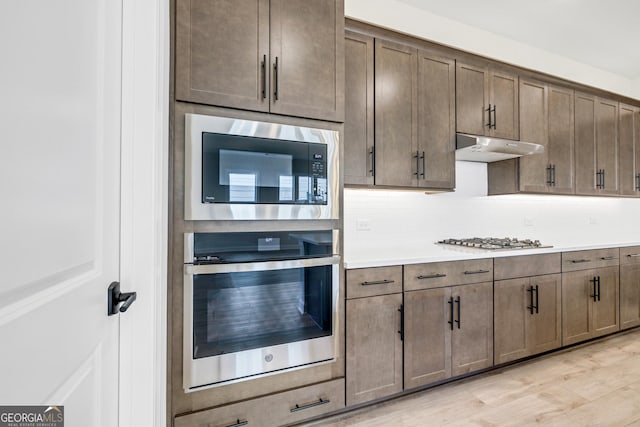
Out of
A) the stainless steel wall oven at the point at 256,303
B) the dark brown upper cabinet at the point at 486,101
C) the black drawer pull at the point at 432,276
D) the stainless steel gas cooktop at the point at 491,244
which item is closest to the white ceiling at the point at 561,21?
the dark brown upper cabinet at the point at 486,101

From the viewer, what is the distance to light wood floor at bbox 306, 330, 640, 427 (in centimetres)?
179

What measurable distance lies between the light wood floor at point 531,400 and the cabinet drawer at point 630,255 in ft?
3.34

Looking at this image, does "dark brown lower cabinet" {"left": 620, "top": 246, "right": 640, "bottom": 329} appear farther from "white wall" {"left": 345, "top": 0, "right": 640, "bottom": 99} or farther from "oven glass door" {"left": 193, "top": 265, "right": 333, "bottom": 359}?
"oven glass door" {"left": 193, "top": 265, "right": 333, "bottom": 359}

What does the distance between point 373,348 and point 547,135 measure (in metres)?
2.72

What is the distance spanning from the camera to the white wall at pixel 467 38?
2521 millimetres

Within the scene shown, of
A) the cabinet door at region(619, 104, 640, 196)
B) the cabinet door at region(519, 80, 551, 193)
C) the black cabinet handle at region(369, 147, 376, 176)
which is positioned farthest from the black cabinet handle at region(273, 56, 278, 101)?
the cabinet door at region(619, 104, 640, 196)

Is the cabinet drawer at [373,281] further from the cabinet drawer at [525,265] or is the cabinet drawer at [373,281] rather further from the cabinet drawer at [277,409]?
the cabinet drawer at [525,265]

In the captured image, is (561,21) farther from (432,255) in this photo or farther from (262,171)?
(262,171)

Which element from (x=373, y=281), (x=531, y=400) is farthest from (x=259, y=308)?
(x=531, y=400)

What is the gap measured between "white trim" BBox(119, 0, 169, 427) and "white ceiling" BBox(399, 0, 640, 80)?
2.37m

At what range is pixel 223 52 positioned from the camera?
59.7 inches

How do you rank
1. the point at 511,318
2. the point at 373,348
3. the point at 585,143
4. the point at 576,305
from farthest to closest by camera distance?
the point at 585,143 < the point at 576,305 < the point at 511,318 < the point at 373,348

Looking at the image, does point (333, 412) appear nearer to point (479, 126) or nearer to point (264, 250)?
point (264, 250)

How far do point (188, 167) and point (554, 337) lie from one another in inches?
124
